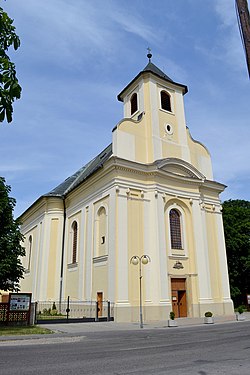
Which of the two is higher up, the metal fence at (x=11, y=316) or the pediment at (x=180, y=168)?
the pediment at (x=180, y=168)

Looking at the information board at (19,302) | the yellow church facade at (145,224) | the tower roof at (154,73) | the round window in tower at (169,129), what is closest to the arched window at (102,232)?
the yellow church facade at (145,224)

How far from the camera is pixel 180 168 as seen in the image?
1093 inches

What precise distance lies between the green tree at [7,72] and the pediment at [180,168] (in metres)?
22.3

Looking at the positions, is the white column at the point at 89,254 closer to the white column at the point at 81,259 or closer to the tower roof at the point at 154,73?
the white column at the point at 81,259

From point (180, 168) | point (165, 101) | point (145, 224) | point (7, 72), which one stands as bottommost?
point (7, 72)

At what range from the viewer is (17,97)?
4074 mm

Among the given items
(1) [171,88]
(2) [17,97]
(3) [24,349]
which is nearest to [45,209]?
(1) [171,88]

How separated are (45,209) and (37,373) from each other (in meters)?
26.8

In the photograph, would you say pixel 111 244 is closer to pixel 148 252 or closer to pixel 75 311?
pixel 148 252

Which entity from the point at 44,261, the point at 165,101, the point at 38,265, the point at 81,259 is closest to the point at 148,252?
the point at 81,259

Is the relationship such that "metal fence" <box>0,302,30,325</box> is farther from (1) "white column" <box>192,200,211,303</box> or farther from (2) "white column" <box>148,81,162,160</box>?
(2) "white column" <box>148,81,162,160</box>

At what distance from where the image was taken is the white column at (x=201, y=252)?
84.3 feet

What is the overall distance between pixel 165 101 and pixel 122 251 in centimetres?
1502

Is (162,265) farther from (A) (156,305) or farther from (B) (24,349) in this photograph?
(B) (24,349)
